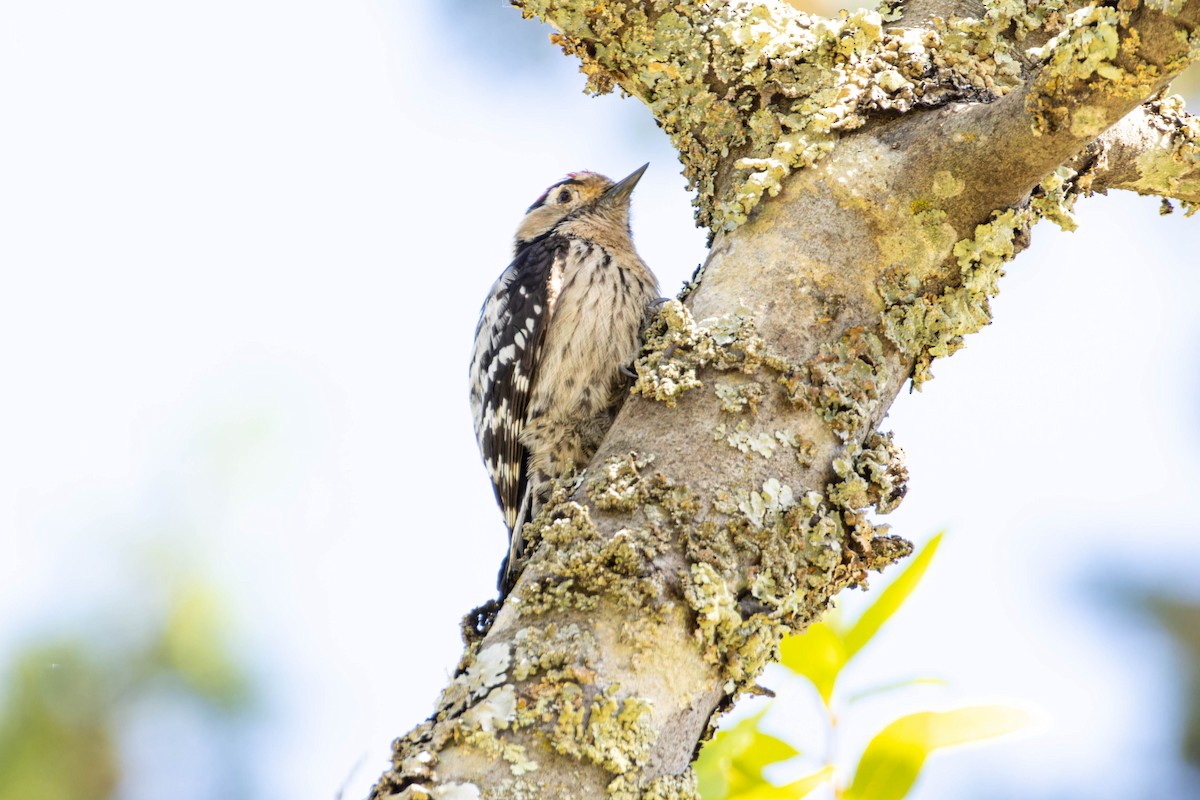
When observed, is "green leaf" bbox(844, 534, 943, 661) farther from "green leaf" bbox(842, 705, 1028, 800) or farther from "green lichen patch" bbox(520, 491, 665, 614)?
"green lichen patch" bbox(520, 491, 665, 614)

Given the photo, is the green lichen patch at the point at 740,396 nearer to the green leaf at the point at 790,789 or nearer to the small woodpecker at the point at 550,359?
the green leaf at the point at 790,789

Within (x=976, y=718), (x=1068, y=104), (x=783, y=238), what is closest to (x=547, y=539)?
(x=783, y=238)

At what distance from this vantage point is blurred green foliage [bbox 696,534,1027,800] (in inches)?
96.8

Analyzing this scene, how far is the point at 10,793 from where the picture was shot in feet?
8.58

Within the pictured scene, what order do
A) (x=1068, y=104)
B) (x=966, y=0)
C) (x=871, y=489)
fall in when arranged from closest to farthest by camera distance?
(x=1068, y=104) < (x=871, y=489) < (x=966, y=0)

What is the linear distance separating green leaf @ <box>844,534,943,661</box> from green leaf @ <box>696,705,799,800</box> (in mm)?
361

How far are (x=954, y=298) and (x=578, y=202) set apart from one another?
3.07 m

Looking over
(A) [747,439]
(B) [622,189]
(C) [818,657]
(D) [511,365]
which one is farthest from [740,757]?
(B) [622,189]

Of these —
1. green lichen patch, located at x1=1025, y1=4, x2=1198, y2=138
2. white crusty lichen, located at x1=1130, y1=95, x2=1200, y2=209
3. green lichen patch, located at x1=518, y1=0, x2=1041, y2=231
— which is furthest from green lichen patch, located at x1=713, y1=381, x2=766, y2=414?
white crusty lichen, located at x1=1130, y1=95, x2=1200, y2=209

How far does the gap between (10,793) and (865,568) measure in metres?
2.10

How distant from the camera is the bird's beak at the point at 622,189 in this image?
17.0 ft

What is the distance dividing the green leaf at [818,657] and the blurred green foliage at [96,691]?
1606 mm

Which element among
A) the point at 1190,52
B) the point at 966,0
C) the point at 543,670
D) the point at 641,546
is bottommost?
the point at 543,670

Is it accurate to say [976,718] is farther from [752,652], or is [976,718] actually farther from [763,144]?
[763,144]
